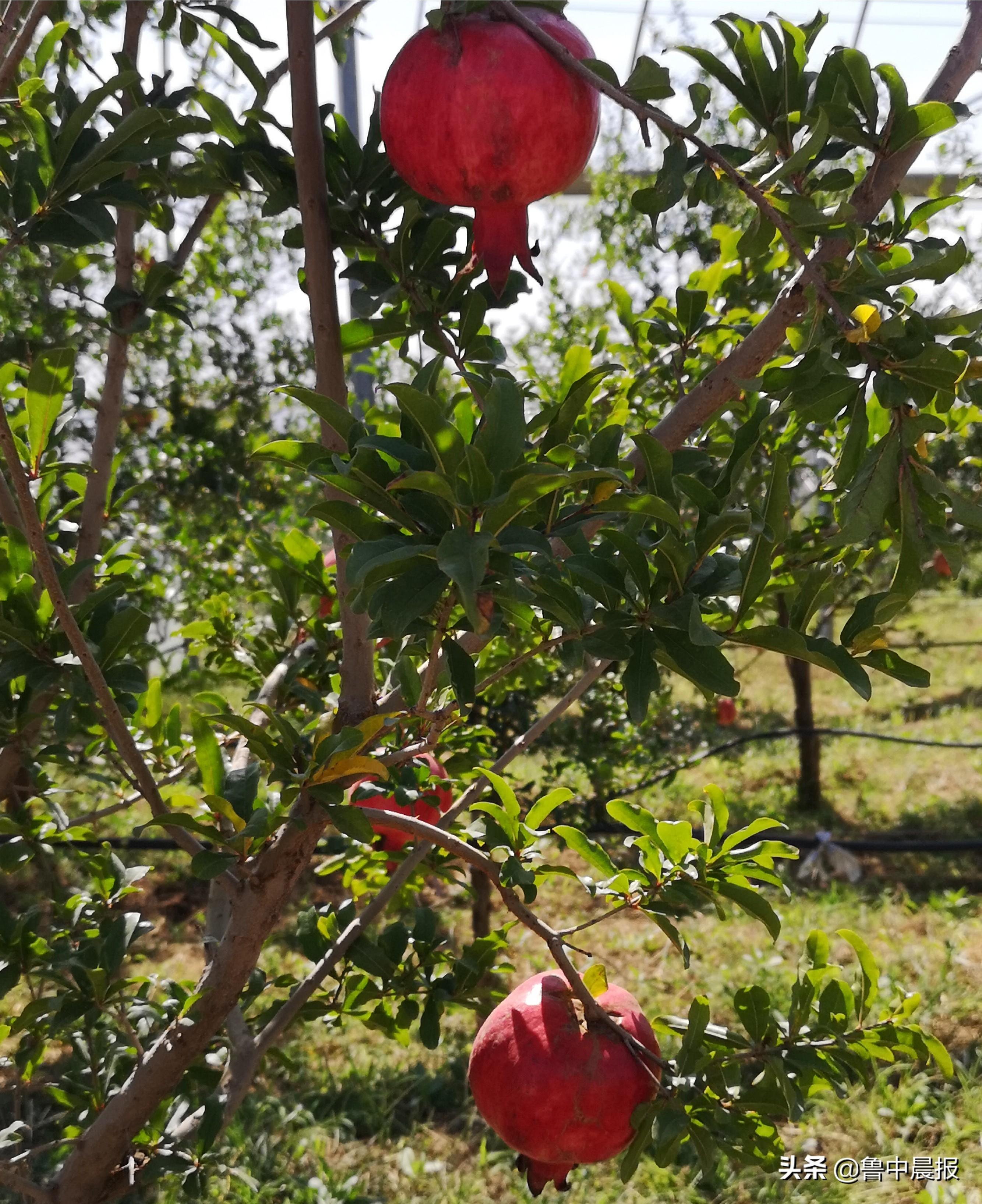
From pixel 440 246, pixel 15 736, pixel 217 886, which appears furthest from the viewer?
pixel 217 886

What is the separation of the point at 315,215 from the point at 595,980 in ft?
2.47

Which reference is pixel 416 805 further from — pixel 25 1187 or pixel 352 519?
pixel 352 519

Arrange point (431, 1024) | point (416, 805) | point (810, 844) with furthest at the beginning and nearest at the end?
1. point (810, 844)
2. point (416, 805)
3. point (431, 1024)

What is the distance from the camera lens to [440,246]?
904 millimetres

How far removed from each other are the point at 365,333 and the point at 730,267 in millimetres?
624

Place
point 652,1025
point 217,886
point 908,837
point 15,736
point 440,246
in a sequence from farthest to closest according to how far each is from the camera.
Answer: point 908,837, point 217,886, point 652,1025, point 15,736, point 440,246

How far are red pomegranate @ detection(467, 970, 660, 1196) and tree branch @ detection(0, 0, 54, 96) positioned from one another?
3.12 ft

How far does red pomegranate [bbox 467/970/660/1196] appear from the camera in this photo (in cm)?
89

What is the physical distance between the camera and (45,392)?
95 centimetres

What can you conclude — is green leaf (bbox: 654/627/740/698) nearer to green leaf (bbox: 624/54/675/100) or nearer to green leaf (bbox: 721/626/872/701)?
green leaf (bbox: 721/626/872/701)

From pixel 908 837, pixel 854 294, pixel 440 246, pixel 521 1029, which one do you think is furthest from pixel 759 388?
pixel 908 837

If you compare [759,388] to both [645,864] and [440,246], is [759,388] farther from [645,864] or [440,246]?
[645,864]

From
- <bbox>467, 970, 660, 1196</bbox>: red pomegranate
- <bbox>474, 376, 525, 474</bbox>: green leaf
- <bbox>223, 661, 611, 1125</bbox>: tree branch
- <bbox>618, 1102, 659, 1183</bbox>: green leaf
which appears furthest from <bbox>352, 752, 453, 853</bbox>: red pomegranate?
<bbox>474, 376, 525, 474</bbox>: green leaf

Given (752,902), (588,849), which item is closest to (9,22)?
(588,849)
